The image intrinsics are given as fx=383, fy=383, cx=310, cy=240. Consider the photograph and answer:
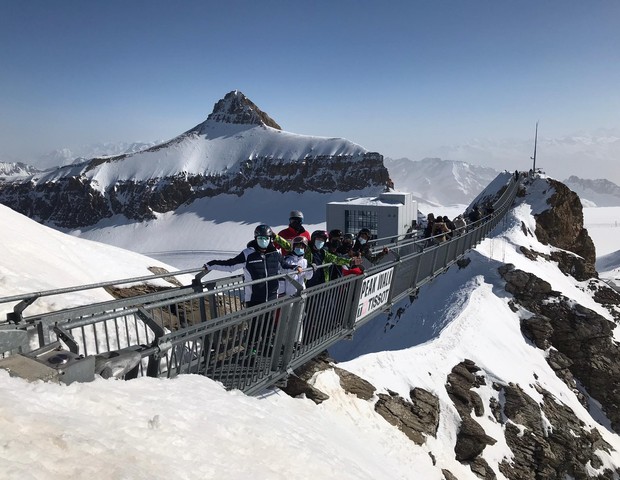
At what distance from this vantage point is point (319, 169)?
4579 inches

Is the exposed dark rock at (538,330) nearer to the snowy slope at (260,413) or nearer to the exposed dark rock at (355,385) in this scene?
the snowy slope at (260,413)

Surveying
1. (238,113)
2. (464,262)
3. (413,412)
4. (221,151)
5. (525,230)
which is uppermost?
(238,113)

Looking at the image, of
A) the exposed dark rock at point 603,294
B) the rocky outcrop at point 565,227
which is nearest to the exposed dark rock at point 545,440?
the exposed dark rock at point 603,294

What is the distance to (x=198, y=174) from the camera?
125 metres

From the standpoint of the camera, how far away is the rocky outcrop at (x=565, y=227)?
2924 centimetres

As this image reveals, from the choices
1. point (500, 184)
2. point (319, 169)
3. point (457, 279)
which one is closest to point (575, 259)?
point (457, 279)

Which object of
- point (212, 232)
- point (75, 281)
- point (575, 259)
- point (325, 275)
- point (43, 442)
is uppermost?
point (43, 442)

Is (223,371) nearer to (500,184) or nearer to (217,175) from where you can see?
(500,184)

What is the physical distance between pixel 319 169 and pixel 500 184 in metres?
79.0

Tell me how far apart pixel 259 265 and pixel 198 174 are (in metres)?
126

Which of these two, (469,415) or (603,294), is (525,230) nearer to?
(603,294)

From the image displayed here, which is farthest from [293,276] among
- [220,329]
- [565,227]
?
[565,227]

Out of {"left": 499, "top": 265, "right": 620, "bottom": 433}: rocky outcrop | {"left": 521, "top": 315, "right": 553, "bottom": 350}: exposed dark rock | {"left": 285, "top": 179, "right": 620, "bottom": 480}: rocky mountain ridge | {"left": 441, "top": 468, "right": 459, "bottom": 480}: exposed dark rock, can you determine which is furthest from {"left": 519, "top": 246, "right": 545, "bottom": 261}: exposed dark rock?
{"left": 441, "top": 468, "right": 459, "bottom": 480}: exposed dark rock

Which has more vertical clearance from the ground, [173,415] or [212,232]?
[173,415]
